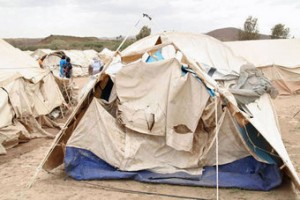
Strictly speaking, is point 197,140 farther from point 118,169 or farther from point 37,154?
point 37,154

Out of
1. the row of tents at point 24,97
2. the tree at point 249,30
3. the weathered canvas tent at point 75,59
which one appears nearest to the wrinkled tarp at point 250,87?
the row of tents at point 24,97

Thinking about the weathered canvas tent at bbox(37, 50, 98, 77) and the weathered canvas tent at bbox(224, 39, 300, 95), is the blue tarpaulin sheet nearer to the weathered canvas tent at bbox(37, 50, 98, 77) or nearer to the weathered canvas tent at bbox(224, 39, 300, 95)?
the weathered canvas tent at bbox(224, 39, 300, 95)

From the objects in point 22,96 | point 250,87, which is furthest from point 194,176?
point 22,96

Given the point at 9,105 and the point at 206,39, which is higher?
the point at 206,39

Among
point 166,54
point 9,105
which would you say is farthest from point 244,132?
point 9,105

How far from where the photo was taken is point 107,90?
6617mm

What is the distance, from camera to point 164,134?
591cm

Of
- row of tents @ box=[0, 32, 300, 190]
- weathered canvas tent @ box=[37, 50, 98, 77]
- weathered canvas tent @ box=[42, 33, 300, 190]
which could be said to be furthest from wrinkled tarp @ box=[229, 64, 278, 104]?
weathered canvas tent @ box=[37, 50, 98, 77]

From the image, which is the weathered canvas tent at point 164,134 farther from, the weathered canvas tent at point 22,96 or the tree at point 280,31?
the tree at point 280,31

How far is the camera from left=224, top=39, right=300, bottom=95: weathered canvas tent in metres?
16.7

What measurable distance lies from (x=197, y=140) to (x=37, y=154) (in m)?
3.27

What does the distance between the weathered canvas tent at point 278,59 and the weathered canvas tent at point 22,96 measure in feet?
27.1

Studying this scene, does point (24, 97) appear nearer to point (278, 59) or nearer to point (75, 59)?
point (278, 59)

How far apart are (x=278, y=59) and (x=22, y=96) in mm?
11768
